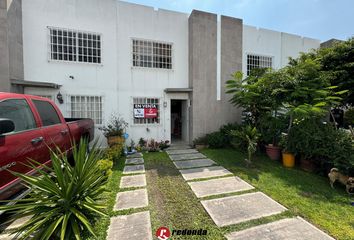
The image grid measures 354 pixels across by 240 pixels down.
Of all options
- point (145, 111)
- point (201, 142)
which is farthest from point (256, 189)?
point (145, 111)

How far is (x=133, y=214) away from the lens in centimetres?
314

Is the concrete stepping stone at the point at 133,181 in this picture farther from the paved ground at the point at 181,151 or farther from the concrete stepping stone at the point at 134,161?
the paved ground at the point at 181,151

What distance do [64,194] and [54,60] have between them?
23.9 feet

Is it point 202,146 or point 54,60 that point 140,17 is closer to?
point 54,60

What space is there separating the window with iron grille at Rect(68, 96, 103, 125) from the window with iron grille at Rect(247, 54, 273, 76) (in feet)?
28.9

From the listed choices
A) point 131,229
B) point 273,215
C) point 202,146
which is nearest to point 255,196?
point 273,215

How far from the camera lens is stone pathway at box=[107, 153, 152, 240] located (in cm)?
263

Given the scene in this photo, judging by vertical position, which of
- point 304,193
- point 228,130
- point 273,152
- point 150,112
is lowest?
point 304,193

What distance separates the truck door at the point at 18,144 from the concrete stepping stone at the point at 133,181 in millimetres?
1902

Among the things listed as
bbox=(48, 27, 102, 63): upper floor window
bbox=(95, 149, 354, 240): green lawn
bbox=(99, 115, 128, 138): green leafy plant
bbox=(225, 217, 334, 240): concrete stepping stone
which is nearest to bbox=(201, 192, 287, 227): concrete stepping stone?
bbox=(95, 149, 354, 240): green lawn

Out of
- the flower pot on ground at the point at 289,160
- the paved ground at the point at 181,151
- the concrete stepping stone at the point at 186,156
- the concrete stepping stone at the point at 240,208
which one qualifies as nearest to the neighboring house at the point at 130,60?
the paved ground at the point at 181,151

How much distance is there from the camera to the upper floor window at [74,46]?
292 inches

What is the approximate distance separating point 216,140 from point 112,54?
6.67 metres

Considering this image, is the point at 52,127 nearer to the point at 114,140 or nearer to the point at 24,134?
the point at 24,134
